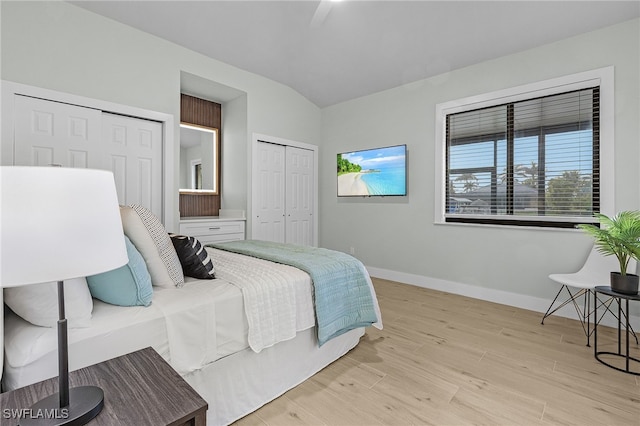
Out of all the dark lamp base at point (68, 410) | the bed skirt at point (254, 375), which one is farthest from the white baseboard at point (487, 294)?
the dark lamp base at point (68, 410)

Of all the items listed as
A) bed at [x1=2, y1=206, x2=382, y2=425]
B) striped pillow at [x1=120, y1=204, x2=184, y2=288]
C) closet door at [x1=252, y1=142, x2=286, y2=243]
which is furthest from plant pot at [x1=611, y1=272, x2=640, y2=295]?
closet door at [x1=252, y1=142, x2=286, y2=243]

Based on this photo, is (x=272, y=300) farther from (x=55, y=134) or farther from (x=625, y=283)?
(x=55, y=134)

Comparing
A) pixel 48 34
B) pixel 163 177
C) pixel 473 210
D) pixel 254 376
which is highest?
pixel 48 34

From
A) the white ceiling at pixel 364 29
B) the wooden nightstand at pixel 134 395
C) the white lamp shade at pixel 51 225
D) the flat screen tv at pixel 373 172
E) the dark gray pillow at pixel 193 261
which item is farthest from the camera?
the flat screen tv at pixel 373 172

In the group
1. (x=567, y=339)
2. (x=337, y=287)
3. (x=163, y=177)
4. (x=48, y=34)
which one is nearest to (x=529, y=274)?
(x=567, y=339)

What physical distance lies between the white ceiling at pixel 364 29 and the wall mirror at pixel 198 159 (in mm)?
1062

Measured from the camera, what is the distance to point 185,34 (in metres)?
3.34

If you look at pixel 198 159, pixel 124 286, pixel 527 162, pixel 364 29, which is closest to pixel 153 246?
pixel 124 286

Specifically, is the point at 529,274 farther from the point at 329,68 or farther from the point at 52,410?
the point at 52,410

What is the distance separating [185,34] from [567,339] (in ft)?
14.9

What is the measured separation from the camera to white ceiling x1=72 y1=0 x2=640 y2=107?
112 inches

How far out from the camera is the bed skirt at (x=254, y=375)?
4.92 ft

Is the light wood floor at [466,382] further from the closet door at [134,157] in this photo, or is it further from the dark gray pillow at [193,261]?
the closet door at [134,157]

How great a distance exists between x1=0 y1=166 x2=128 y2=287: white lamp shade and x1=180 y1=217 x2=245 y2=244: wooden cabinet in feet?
9.84
